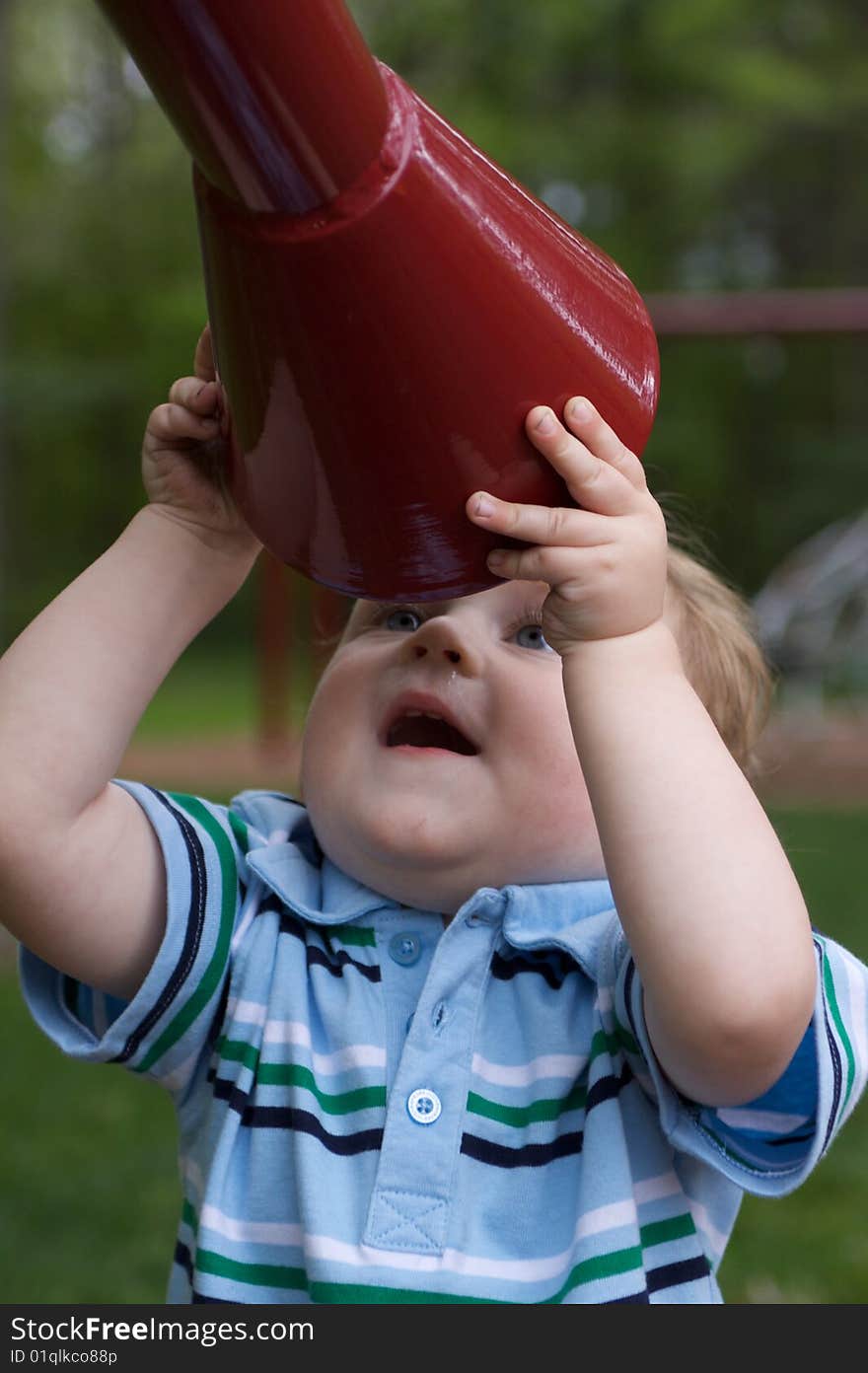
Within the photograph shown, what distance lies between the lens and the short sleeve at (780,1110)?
1018 mm

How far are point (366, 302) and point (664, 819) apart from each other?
366mm

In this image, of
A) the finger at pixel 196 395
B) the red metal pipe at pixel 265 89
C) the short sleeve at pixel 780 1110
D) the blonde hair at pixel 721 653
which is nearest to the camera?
the red metal pipe at pixel 265 89

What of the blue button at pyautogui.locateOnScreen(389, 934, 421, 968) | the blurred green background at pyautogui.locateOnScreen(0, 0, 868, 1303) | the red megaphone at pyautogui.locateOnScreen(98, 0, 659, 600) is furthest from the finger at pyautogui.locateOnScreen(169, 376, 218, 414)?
the blurred green background at pyautogui.locateOnScreen(0, 0, 868, 1303)

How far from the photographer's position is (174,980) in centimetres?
113

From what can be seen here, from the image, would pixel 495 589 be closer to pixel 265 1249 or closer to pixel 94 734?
pixel 94 734

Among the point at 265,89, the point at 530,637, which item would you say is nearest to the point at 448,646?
the point at 530,637

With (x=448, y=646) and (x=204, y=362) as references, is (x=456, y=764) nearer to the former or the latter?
(x=448, y=646)

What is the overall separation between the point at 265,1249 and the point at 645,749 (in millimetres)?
436

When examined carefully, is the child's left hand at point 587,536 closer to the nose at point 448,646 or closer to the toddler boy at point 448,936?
the toddler boy at point 448,936

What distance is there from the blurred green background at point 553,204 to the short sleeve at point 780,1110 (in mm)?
12717

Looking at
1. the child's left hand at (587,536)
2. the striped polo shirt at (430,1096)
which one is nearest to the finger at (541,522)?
the child's left hand at (587,536)

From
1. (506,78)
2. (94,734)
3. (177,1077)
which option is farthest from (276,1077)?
(506,78)

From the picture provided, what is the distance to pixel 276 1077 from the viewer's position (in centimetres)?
110

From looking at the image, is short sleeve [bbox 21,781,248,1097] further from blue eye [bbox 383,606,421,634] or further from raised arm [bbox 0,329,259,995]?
blue eye [bbox 383,606,421,634]
